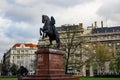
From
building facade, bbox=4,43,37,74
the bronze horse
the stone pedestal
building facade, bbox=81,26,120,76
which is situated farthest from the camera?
building facade, bbox=4,43,37,74

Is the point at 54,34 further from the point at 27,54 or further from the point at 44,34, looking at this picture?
the point at 27,54

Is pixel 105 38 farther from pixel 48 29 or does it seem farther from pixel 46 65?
pixel 46 65

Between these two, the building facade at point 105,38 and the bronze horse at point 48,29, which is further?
the building facade at point 105,38

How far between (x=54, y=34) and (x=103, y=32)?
7928cm

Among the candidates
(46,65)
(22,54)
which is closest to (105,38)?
(22,54)

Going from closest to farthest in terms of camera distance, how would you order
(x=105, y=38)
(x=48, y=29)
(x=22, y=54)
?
(x=48, y=29), (x=105, y=38), (x=22, y=54)

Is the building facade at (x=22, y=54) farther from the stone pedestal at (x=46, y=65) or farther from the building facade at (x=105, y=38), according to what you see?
the stone pedestal at (x=46, y=65)

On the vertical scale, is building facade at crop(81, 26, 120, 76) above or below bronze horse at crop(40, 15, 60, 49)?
above

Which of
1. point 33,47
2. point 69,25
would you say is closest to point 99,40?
point 69,25

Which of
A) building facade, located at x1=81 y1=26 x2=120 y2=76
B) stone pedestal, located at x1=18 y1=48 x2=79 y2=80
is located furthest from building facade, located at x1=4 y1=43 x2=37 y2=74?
stone pedestal, located at x1=18 y1=48 x2=79 y2=80

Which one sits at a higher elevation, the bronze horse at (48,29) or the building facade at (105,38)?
the building facade at (105,38)

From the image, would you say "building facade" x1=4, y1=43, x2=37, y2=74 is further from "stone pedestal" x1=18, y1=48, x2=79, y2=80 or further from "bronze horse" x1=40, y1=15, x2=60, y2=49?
"stone pedestal" x1=18, y1=48, x2=79, y2=80

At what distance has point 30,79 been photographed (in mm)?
24047

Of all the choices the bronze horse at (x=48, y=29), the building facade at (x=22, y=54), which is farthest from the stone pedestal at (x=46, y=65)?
the building facade at (x=22, y=54)
